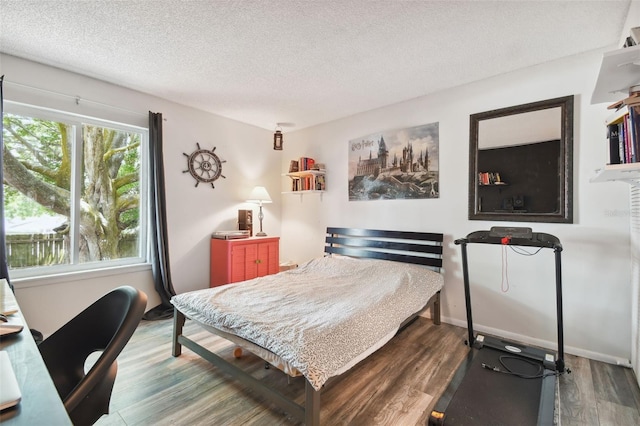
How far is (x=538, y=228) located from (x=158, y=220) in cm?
393

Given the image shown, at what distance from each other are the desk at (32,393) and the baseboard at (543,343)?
326 cm

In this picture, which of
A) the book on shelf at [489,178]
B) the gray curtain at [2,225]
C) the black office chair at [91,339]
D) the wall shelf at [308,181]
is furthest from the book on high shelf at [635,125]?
the gray curtain at [2,225]

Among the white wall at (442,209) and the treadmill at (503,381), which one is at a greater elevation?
the white wall at (442,209)

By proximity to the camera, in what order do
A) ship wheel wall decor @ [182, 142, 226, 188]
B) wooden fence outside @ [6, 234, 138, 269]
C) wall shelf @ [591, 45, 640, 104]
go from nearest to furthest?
wall shelf @ [591, 45, 640, 104] → wooden fence outside @ [6, 234, 138, 269] → ship wheel wall decor @ [182, 142, 226, 188]

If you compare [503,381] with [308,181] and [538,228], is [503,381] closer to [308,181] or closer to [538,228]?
[538,228]

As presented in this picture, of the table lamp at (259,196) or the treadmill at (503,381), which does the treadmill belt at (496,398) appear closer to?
the treadmill at (503,381)

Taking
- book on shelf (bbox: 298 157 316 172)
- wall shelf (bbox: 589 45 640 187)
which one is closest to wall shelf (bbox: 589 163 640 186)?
wall shelf (bbox: 589 45 640 187)

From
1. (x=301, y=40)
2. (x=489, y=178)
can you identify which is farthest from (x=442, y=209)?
(x=301, y=40)

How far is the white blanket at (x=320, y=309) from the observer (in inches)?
63.4

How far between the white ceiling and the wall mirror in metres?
0.48

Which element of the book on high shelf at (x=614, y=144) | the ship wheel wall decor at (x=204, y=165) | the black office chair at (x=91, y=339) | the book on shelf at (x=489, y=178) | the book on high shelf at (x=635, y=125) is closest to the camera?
the black office chair at (x=91, y=339)

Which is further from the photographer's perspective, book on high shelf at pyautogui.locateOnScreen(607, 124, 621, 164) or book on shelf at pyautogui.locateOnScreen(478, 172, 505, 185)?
book on shelf at pyautogui.locateOnScreen(478, 172, 505, 185)

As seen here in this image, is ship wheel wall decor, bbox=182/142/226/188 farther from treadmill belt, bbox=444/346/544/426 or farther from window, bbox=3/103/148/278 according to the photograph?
treadmill belt, bbox=444/346/544/426

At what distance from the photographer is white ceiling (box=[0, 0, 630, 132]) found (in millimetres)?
1952
